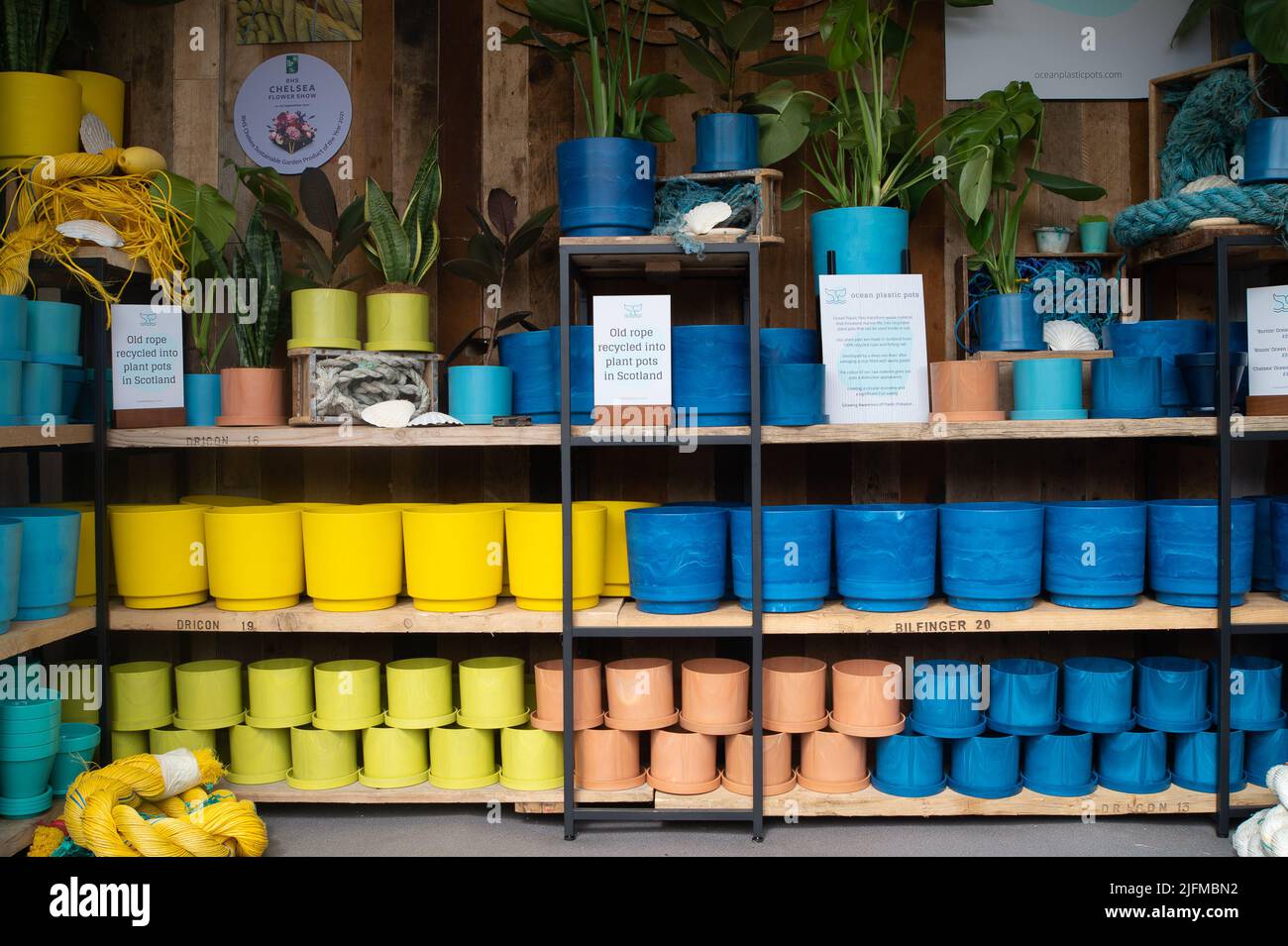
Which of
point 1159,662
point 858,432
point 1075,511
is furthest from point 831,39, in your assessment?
point 1159,662

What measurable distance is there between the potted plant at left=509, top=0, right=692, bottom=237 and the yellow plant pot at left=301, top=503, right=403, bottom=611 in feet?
2.94

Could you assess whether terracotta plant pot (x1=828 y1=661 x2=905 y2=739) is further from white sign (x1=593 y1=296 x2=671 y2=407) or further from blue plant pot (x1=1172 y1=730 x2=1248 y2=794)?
white sign (x1=593 y1=296 x2=671 y2=407)

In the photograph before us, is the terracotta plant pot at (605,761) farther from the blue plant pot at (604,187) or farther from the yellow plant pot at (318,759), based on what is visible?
the blue plant pot at (604,187)

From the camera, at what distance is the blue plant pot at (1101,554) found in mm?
2594

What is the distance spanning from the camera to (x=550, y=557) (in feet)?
8.64

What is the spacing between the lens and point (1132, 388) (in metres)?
2.63

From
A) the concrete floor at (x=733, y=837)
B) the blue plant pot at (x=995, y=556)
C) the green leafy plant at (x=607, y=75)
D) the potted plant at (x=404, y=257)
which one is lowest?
the concrete floor at (x=733, y=837)

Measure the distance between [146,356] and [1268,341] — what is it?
2.80 meters

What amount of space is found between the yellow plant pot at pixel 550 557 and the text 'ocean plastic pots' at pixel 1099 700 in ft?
4.02

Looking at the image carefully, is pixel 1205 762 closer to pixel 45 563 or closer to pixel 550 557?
pixel 550 557

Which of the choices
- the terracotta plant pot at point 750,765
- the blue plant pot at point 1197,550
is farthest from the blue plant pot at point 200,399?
the blue plant pot at point 1197,550

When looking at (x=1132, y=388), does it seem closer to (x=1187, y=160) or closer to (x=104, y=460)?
(x=1187, y=160)

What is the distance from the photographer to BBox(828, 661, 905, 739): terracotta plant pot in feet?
8.62

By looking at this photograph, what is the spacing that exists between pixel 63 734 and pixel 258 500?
845 mm
